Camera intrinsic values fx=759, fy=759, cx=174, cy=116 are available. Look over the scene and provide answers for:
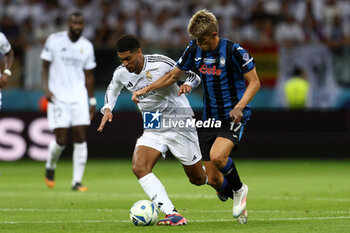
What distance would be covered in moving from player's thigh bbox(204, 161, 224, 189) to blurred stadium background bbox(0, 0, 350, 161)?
28.7 ft

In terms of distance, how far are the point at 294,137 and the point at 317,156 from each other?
0.75 metres

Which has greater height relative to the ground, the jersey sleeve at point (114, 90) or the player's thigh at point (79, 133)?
the jersey sleeve at point (114, 90)

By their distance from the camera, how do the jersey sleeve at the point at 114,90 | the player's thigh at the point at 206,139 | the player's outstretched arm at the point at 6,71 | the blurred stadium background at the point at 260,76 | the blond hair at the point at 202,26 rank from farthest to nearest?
the blurred stadium background at the point at 260,76, the player's outstretched arm at the point at 6,71, the jersey sleeve at the point at 114,90, the player's thigh at the point at 206,139, the blond hair at the point at 202,26

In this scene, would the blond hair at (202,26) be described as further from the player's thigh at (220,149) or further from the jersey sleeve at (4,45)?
the jersey sleeve at (4,45)

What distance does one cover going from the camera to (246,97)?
7445 mm

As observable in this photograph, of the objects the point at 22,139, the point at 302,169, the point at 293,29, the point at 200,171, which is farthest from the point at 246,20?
the point at 200,171

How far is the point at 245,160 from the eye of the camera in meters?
18.1

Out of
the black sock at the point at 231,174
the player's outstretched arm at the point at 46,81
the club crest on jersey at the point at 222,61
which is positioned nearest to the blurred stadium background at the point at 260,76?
the player's outstretched arm at the point at 46,81

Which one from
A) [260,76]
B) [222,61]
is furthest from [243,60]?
[260,76]

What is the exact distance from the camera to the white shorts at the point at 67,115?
12.2 m

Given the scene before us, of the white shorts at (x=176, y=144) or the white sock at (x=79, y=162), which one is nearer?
the white shorts at (x=176, y=144)

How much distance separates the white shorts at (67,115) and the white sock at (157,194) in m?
4.65

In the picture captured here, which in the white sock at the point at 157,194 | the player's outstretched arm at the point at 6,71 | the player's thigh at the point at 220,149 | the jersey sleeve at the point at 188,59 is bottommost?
the white sock at the point at 157,194

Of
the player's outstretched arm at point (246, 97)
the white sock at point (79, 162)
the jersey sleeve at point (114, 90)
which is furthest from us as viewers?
the white sock at point (79, 162)
